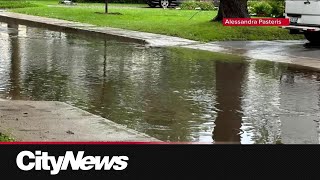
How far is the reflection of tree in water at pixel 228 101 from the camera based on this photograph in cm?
752

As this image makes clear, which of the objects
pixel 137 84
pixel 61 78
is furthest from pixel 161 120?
pixel 61 78

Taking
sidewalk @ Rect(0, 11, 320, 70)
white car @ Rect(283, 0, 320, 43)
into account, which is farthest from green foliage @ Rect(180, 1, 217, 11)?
white car @ Rect(283, 0, 320, 43)

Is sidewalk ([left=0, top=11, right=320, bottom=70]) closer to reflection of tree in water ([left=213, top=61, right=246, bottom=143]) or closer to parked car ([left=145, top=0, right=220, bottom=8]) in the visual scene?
reflection of tree in water ([left=213, top=61, right=246, bottom=143])

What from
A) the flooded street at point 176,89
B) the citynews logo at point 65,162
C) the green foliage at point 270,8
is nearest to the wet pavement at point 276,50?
the flooded street at point 176,89

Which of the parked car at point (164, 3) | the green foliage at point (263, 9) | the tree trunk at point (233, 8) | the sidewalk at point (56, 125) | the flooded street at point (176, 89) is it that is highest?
the tree trunk at point (233, 8)

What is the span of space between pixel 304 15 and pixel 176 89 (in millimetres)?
8235

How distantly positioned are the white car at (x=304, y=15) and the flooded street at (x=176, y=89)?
318 centimetres

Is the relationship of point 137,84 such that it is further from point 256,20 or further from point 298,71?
point 256,20

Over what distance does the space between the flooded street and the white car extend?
10.4 feet

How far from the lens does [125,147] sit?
517cm

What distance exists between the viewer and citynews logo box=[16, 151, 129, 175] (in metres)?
4.73

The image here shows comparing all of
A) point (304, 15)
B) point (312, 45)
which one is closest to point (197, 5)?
point (312, 45)

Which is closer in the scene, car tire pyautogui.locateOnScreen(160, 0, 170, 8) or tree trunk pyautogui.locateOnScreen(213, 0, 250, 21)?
tree trunk pyautogui.locateOnScreen(213, 0, 250, 21)

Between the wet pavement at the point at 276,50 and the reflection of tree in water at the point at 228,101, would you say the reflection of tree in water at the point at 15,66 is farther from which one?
the wet pavement at the point at 276,50
